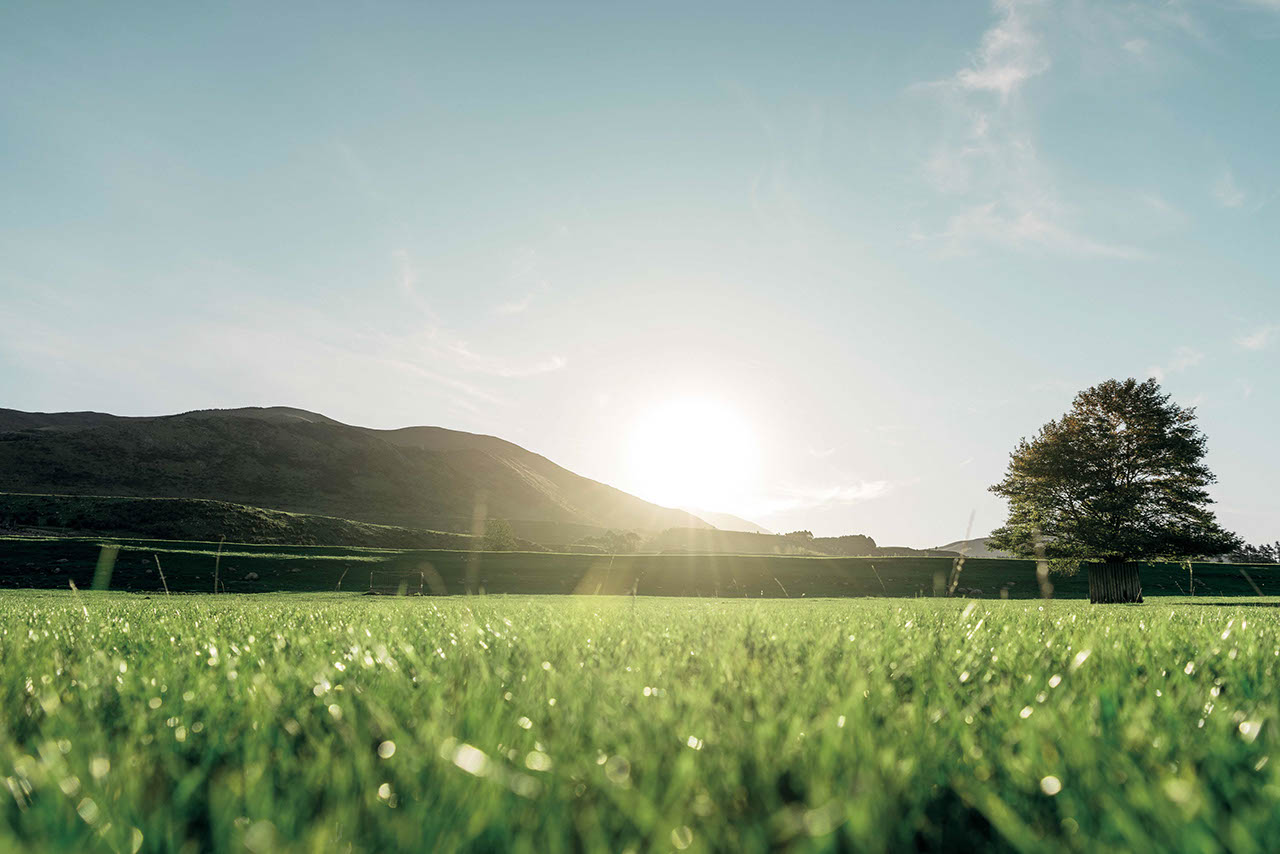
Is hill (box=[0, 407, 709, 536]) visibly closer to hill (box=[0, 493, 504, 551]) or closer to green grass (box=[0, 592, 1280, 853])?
hill (box=[0, 493, 504, 551])

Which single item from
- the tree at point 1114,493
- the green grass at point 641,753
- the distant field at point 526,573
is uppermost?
the tree at point 1114,493

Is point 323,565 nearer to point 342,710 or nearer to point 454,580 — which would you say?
point 454,580

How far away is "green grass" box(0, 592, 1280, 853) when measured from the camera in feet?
3.12

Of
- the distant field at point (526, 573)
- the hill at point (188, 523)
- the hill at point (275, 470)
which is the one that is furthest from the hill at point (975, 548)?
the hill at point (275, 470)

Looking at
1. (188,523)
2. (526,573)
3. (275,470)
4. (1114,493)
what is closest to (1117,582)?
(1114,493)

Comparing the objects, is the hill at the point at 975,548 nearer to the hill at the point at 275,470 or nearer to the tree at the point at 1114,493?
the tree at the point at 1114,493

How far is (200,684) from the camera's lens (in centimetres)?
209

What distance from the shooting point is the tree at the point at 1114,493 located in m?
27.2

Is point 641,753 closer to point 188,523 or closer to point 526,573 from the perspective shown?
point 526,573

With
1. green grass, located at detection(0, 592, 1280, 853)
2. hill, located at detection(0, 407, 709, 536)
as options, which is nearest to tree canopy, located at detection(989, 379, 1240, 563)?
green grass, located at detection(0, 592, 1280, 853)

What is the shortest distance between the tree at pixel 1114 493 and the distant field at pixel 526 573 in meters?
2.93

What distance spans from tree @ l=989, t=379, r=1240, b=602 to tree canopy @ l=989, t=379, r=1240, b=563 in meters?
0.04

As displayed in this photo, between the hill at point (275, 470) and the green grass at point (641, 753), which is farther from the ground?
the hill at point (275, 470)

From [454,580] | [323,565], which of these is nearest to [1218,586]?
[454,580]
